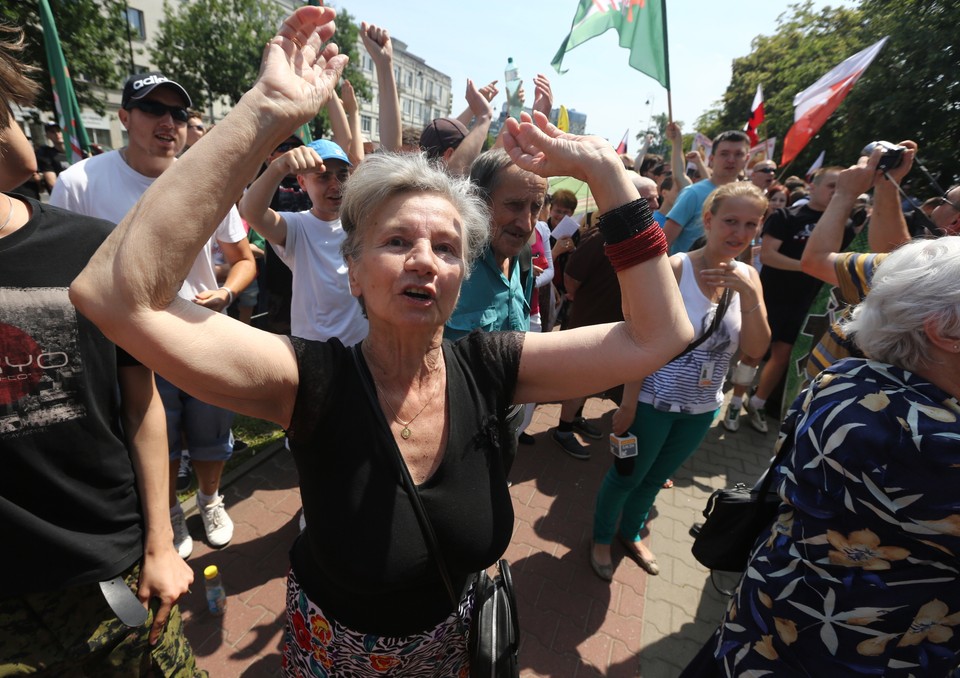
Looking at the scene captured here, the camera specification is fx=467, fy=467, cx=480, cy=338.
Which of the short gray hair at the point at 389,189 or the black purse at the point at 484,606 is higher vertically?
the short gray hair at the point at 389,189

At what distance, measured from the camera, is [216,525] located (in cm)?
320

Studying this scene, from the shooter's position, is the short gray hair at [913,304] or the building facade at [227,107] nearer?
the short gray hair at [913,304]

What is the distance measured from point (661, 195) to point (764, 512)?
7.37 m

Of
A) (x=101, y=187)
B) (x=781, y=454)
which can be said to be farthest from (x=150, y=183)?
(x=781, y=454)

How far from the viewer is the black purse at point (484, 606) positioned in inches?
52.2

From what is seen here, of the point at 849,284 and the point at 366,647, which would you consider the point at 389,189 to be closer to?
the point at 366,647

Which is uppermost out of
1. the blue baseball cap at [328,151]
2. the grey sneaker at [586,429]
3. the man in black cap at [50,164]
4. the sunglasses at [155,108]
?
the sunglasses at [155,108]

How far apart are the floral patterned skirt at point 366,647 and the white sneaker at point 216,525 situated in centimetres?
184

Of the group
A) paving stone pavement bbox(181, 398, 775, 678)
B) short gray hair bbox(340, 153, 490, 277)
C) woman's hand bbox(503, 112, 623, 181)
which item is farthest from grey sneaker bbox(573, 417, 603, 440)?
woman's hand bbox(503, 112, 623, 181)

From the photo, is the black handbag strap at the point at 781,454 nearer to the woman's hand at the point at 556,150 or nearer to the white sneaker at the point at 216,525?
the woman's hand at the point at 556,150

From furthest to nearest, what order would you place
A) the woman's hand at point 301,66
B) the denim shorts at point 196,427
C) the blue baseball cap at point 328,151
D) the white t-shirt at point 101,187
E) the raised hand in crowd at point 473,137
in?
1. the blue baseball cap at point 328,151
2. the raised hand in crowd at point 473,137
3. the denim shorts at point 196,427
4. the white t-shirt at point 101,187
5. the woman's hand at point 301,66

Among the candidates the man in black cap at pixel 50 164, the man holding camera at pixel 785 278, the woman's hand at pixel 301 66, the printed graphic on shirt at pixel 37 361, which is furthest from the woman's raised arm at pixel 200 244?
the man in black cap at pixel 50 164

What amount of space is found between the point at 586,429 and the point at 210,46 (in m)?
35.4

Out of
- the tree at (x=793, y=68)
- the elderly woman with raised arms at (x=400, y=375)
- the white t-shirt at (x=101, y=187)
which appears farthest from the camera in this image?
the tree at (x=793, y=68)
